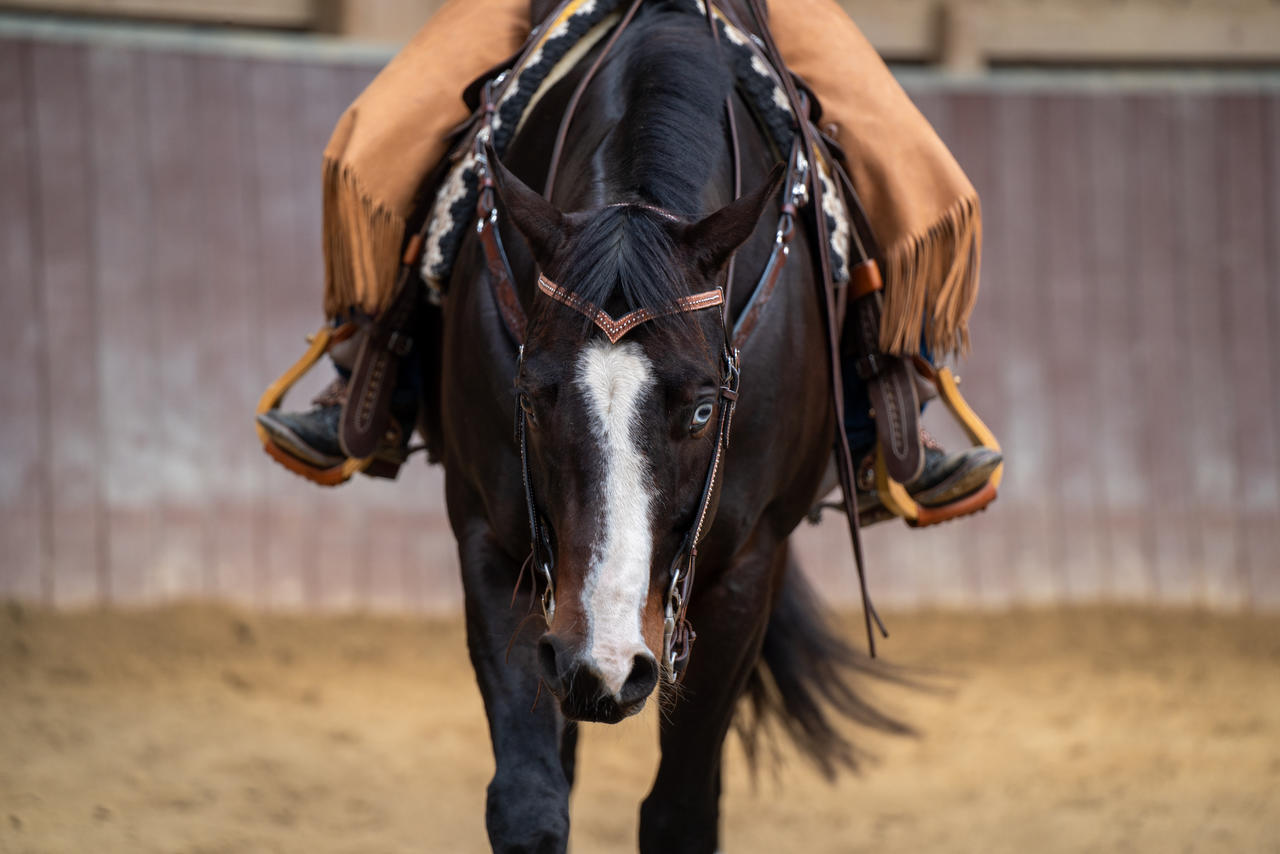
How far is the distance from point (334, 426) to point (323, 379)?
351 cm

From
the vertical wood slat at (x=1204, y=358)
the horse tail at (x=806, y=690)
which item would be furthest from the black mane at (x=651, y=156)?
the vertical wood slat at (x=1204, y=358)

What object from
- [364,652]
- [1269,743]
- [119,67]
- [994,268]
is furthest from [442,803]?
[994,268]

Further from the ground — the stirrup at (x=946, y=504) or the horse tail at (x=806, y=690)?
the stirrup at (x=946, y=504)

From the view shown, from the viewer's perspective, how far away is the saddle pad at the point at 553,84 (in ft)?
9.75

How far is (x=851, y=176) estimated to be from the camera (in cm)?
329

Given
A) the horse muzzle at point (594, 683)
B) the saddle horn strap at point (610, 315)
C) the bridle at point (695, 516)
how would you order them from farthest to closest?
the bridle at point (695, 516)
the saddle horn strap at point (610, 315)
the horse muzzle at point (594, 683)

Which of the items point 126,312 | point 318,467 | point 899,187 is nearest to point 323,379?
point 126,312

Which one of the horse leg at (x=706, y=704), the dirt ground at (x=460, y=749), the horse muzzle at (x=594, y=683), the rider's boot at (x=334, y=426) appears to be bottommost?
the dirt ground at (x=460, y=749)

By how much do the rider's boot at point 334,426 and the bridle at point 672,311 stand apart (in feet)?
2.20

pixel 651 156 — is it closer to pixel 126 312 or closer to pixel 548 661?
pixel 548 661

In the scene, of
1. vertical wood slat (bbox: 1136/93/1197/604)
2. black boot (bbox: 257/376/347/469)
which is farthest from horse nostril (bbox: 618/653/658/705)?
vertical wood slat (bbox: 1136/93/1197/604)

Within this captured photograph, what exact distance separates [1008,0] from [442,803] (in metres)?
5.58

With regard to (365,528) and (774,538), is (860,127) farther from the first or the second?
(365,528)

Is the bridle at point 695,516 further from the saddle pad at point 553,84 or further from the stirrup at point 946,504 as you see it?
the stirrup at point 946,504
